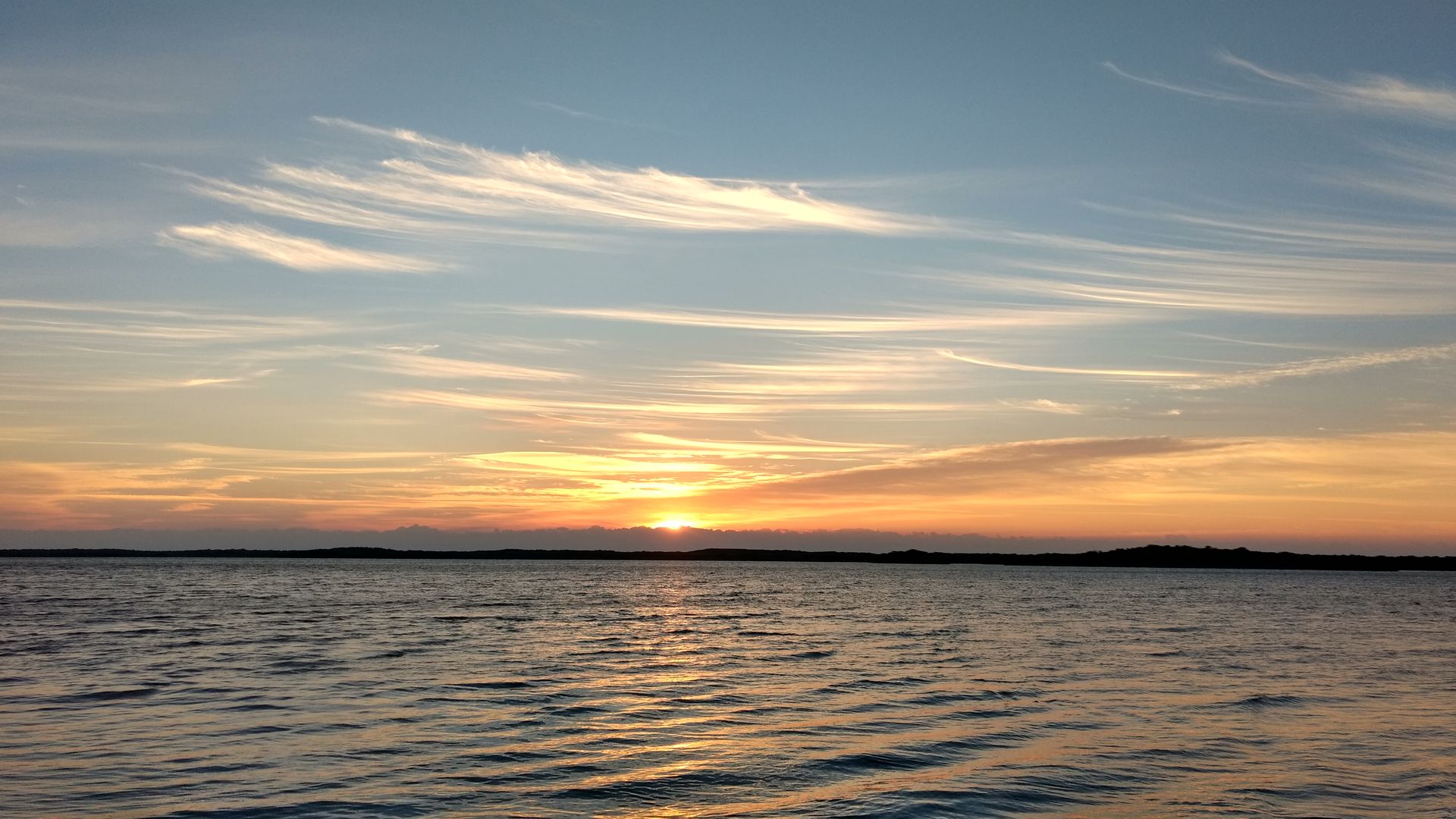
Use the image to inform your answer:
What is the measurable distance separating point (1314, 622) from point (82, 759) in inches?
2775

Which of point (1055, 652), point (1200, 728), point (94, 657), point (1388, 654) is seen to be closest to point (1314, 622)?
point (1388, 654)

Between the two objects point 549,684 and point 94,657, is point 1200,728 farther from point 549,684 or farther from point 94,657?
point 94,657

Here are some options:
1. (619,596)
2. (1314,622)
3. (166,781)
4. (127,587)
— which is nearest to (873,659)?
(166,781)

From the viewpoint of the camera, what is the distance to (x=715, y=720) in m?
26.3

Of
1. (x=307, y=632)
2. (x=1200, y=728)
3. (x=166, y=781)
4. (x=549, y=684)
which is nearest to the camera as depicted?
(x=166, y=781)

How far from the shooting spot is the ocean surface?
18.6 meters

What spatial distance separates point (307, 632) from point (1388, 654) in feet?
161

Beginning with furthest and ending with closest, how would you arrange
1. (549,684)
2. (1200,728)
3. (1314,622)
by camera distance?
(1314,622) → (549,684) → (1200,728)

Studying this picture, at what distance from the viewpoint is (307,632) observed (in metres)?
51.4

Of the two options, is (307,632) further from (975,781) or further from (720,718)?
(975,781)

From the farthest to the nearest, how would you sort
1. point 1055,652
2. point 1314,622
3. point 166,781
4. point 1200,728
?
point 1314,622
point 1055,652
point 1200,728
point 166,781

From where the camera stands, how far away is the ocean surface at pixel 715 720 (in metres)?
18.6

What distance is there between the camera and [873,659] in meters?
41.0

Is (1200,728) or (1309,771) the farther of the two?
(1200,728)
